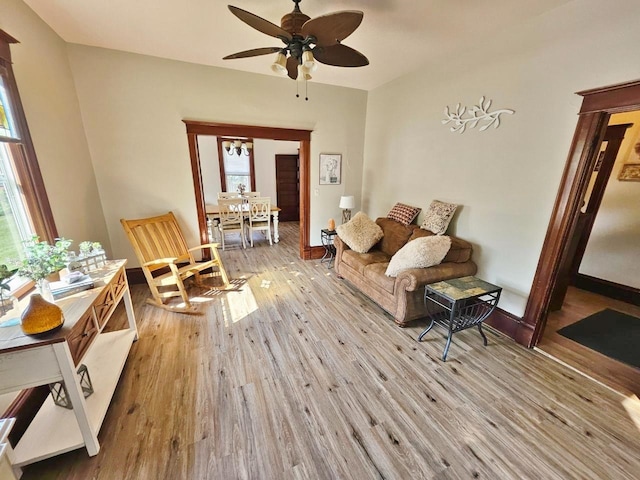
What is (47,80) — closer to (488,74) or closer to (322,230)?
(322,230)

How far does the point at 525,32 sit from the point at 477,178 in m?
1.21

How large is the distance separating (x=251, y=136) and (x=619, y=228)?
4870mm

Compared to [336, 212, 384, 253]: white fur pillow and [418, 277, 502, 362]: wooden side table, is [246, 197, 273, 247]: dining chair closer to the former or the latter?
[336, 212, 384, 253]: white fur pillow

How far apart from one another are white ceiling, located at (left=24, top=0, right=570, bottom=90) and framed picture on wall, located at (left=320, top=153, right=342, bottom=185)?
1441 millimetres

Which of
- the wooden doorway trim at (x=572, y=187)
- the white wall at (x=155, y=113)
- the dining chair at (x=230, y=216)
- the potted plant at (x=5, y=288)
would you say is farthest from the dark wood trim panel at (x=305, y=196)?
the potted plant at (x=5, y=288)

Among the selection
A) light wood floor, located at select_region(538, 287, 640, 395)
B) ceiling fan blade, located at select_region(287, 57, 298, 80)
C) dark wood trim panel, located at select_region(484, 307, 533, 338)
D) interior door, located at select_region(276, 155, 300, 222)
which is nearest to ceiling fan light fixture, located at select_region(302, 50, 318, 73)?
ceiling fan blade, located at select_region(287, 57, 298, 80)

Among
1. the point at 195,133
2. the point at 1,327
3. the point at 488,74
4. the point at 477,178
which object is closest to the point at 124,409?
the point at 1,327

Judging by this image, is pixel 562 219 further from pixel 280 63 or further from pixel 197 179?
pixel 197 179

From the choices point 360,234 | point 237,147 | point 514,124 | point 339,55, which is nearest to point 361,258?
point 360,234

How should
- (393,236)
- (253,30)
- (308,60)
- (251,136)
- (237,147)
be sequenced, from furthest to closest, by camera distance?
(237,147), (251,136), (393,236), (253,30), (308,60)

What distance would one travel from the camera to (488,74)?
2.47 m

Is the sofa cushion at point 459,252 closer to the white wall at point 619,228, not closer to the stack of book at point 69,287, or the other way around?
the white wall at point 619,228

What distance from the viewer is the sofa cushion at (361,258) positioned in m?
3.12

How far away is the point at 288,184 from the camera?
724 cm
